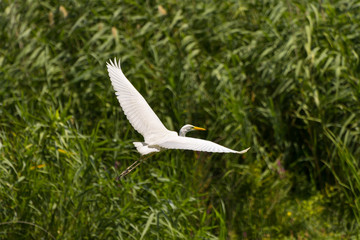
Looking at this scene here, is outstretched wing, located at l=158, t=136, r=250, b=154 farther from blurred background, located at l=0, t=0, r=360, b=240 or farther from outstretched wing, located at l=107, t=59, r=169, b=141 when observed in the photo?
blurred background, located at l=0, t=0, r=360, b=240

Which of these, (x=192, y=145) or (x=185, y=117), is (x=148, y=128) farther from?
(x=185, y=117)

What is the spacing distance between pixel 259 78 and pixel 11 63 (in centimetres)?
199

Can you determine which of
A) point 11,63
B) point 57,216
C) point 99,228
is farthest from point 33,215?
point 11,63

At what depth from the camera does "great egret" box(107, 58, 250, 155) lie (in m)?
2.79

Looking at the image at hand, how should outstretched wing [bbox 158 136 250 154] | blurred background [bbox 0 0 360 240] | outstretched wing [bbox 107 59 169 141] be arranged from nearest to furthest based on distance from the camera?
1. outstretched wing [bbox 158 136 250 154]
2. outstretched wing [bbox 107 59 169 141]
3. blurred background [bbox 0 0 360 240]

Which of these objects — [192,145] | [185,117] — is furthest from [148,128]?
[185,117]

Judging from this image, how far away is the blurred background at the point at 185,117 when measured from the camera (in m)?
3.79

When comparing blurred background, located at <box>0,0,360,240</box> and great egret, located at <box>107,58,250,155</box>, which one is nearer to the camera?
great egret, located at <box>107,58,250,155</box>

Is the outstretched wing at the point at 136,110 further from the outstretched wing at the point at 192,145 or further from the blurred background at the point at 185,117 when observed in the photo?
the blurred background at the point at 185,117

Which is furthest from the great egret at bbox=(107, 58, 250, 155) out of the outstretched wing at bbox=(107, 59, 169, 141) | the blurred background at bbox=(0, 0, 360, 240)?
the blurred background at bbox=(0, 0, 360, 240)

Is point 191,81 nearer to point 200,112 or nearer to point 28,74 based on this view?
point 200,112

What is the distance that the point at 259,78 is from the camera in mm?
5117

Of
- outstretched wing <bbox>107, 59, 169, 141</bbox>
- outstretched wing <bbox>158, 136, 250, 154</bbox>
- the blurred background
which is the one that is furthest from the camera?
the blurred background

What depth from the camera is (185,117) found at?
15.7 ft
